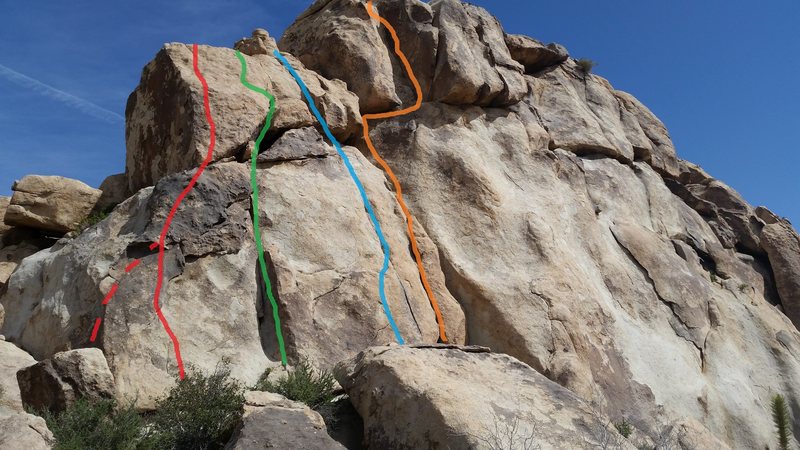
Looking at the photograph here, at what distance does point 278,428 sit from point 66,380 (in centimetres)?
305

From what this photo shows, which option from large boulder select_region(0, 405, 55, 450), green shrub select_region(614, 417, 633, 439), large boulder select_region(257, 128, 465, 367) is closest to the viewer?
large boulder select_region(0, 405, 55, 450)

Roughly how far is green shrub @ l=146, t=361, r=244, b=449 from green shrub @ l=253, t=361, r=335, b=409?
0.57 meters

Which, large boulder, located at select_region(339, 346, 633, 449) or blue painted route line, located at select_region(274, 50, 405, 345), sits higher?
blue painted route line, located at select_region(274, 50, 405, 345)

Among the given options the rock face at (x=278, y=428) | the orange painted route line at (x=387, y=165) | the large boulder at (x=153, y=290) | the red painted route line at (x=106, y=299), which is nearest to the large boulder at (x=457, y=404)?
the rock face at (x=278, y=428)

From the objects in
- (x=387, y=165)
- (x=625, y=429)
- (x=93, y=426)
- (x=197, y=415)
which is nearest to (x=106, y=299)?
(x=93, y=426)

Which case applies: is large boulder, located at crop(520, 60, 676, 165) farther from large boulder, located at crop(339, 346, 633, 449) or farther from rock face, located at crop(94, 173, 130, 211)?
large boulder, located at crop(339, 346, 633, 449)

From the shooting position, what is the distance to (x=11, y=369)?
11.0m

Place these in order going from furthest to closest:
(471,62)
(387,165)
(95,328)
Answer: (471,62)
(387,165)
(95,328)

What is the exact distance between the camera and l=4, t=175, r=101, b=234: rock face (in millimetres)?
14789

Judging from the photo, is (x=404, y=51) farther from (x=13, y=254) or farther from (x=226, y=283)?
(x=13, y=254)

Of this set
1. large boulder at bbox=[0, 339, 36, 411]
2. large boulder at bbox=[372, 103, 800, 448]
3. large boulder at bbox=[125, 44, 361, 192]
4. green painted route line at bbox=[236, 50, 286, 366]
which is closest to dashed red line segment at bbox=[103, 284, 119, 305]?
large boulder at bbox=[0, 339, 36, 411]

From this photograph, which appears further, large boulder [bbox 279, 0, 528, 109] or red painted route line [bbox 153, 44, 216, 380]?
large boulder [bbox 279, 0, 528, 109]

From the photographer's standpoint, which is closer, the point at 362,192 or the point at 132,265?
the point at 132,265

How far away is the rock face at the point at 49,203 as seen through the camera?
48.5 ft
